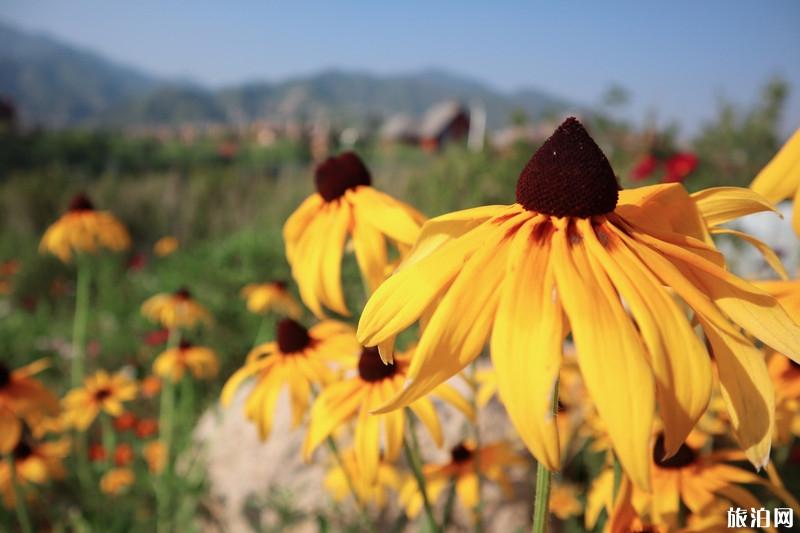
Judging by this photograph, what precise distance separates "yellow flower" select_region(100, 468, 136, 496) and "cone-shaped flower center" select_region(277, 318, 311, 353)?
1958 mm

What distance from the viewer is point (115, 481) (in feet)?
9.73

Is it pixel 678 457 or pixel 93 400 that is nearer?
pixel 678 457

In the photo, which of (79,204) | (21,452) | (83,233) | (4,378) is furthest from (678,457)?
(79,204)

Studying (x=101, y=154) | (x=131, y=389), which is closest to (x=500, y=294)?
(x=131, y=389)

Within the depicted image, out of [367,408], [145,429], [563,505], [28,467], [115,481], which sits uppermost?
[367,408]

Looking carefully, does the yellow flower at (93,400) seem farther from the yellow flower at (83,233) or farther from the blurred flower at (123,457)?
the yellow flower at (83,233)

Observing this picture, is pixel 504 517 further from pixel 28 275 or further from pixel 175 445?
pixel 28 275

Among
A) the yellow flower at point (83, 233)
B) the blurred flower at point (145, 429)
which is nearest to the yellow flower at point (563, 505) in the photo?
the blurred flower at point (145, 429)

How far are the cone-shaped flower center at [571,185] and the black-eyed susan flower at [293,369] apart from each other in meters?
0.79

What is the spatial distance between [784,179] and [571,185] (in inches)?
22.2

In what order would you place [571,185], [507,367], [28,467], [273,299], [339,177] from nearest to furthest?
[507,367], [571,185], [339,177], [28,467], [273,299]

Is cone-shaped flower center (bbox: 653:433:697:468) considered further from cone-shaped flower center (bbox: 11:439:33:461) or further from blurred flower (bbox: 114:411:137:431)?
blurred flower (bbox: 114:411:137:431)

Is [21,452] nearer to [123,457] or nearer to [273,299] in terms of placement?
[123,457]

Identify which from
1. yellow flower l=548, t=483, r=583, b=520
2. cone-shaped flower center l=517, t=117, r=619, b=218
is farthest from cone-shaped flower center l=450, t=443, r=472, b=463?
cone-shaped flower center l=517, t=117, r=619, b=218
